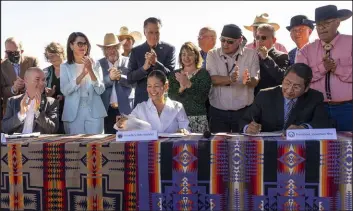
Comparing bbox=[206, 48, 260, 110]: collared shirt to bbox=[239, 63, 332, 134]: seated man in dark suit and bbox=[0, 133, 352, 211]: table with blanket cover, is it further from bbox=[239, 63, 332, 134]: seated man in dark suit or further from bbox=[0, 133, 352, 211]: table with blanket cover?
bbox=[0, 133, 352, 211]: table with blanket cover

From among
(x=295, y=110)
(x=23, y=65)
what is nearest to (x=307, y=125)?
(x=295, y=110)

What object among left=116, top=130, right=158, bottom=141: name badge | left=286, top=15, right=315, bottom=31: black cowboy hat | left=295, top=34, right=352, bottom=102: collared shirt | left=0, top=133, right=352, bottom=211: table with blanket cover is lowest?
left=0, top=133, right=352, bottom=211: table with blanket cover

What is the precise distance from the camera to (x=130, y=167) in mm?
2547

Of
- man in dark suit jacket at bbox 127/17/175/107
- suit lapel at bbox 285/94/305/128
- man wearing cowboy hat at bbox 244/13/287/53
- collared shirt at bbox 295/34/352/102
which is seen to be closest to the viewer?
suit lapel at bbox 285/94/305/128

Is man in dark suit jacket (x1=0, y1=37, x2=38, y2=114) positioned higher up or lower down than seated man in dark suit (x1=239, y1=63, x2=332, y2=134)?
higher up

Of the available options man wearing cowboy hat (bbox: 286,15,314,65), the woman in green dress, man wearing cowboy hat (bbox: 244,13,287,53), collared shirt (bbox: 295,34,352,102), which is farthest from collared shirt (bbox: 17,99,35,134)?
man wearing cowboy hat (bbox: 286,15,314,65)

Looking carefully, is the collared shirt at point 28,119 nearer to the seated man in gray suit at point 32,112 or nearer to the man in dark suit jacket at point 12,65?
the seated man in gray suit at point 32,112

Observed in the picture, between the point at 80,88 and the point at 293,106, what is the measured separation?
6.90 ft

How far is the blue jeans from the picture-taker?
11.0 ft

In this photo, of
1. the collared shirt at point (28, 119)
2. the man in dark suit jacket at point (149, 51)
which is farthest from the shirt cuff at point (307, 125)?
the collared shirt at point (28, 119)

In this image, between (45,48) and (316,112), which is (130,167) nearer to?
(316,112)

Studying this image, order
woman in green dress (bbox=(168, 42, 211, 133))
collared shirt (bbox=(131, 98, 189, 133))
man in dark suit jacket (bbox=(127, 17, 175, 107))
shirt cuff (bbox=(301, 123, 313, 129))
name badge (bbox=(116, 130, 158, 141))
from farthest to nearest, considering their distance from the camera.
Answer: man in dark suit jacket (bbox=(127, 17, 175, 107)) → woman in green dress (bbox=(168, 42, 211, 133)) → collared shirt (bbox=(131, 98, 189, 133)) → shirt cuff (bbox=(301, 123, 313, 129)) → name badge (bbox=(116, 130, 158, 141))

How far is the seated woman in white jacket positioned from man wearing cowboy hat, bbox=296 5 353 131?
1.18m

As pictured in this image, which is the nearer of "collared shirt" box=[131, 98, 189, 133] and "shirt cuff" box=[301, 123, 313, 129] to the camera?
"shirt cuff" box=[301, 123, 313, 129]
